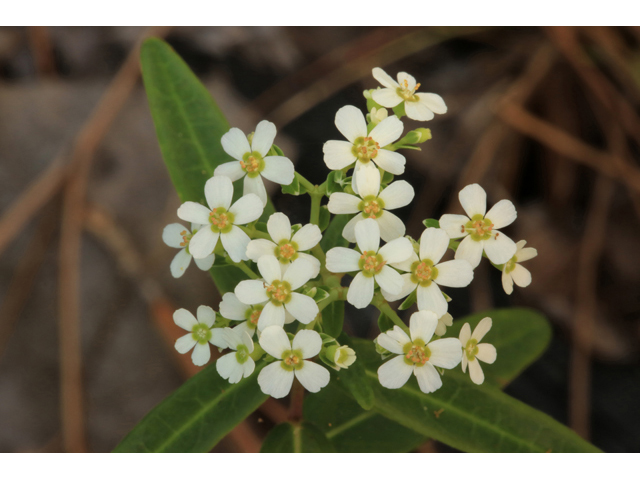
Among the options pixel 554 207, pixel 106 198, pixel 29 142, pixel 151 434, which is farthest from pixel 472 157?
pixel 29 142

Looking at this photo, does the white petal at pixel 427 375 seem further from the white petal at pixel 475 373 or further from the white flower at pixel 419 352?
the white petal at pixel 475 373

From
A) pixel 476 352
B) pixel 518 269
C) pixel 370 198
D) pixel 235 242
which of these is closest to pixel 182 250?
pixel 235 242

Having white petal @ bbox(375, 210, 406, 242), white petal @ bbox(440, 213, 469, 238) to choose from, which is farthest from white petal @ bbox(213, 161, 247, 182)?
white petal @ bbox(440, 213, 469, 238)

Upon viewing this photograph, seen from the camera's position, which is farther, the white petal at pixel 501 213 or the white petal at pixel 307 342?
the white petal at pixel 501 213

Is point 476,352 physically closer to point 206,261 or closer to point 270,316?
point 270,316

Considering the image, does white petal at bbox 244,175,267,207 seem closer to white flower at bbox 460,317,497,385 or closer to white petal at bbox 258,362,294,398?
white petal at bbox 258,362,294,398

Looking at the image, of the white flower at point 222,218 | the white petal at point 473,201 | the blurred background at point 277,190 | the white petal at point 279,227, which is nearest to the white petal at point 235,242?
the white flower at point 222,218

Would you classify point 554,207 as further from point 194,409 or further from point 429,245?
point 194,409
